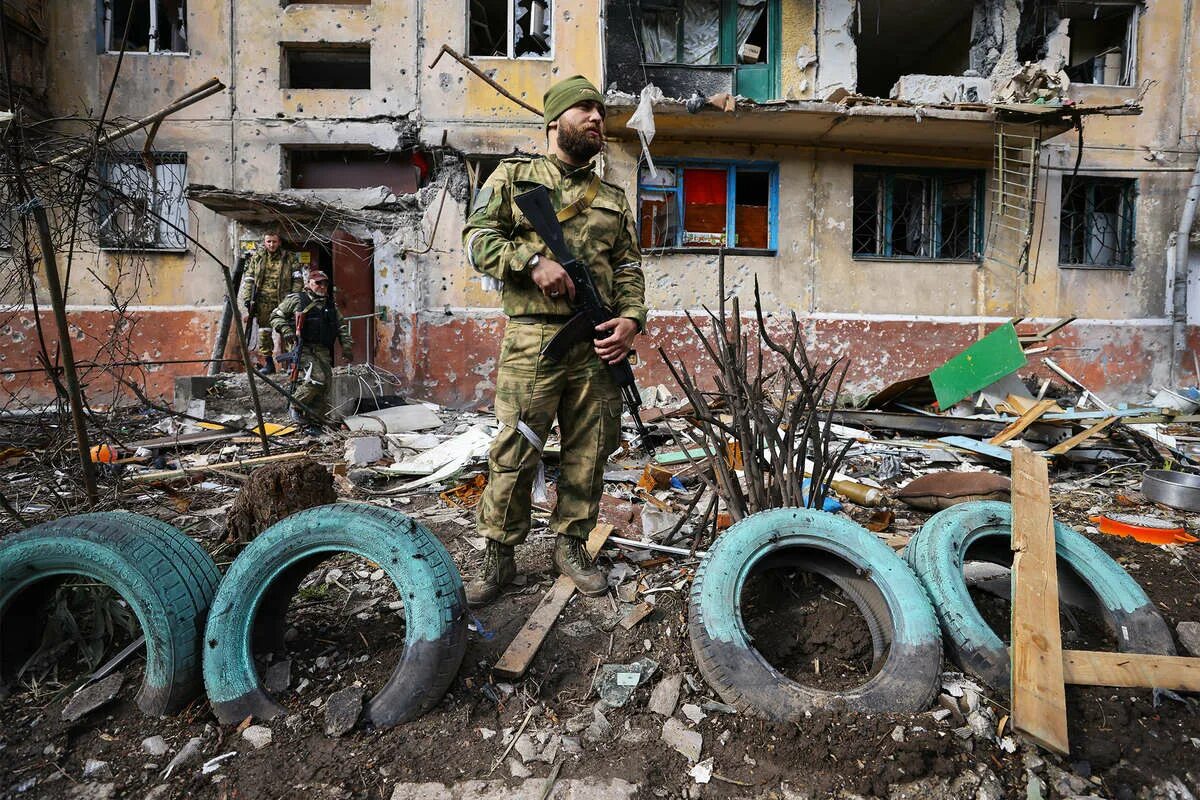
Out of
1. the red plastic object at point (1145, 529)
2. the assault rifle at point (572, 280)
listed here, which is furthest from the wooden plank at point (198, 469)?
the red plastic object at point (1145, 529)

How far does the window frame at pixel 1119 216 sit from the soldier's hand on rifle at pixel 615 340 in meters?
9.71

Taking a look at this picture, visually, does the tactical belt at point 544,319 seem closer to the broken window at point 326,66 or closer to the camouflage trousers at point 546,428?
the camouflage trousers at point 546,428

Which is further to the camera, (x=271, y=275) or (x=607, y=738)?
(x=271, y=275)

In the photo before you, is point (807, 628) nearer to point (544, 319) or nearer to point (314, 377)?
point (544, 319)

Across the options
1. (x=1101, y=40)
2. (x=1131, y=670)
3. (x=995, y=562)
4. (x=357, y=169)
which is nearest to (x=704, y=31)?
(x=357, y=169)

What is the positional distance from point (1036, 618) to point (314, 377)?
6.65 metres

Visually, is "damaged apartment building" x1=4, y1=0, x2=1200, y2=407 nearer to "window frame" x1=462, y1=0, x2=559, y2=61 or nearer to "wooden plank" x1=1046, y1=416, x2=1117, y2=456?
"window frame" x1=462, y1=0, x2=559, y2=61

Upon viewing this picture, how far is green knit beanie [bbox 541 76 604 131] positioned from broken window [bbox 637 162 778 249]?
6451 mm

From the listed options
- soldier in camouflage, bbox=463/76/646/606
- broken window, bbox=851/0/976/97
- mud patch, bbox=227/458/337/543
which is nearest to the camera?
soldier in camouflage, bbox=463/76/646/606

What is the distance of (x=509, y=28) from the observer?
908 cm

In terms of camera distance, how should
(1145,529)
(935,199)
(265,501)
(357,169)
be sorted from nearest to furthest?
(265,501)
(1145,529)
(935,199)
(357,169)

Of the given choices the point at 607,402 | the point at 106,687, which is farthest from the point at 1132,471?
the point at 106,687

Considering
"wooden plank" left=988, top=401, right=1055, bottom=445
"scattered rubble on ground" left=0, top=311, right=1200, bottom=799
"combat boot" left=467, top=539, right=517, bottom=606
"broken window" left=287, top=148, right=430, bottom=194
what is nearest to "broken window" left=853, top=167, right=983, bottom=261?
"wooden plank" left=988, top=401, right=1055, bottom=445

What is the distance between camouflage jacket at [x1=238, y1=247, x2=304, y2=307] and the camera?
803 centimetres
